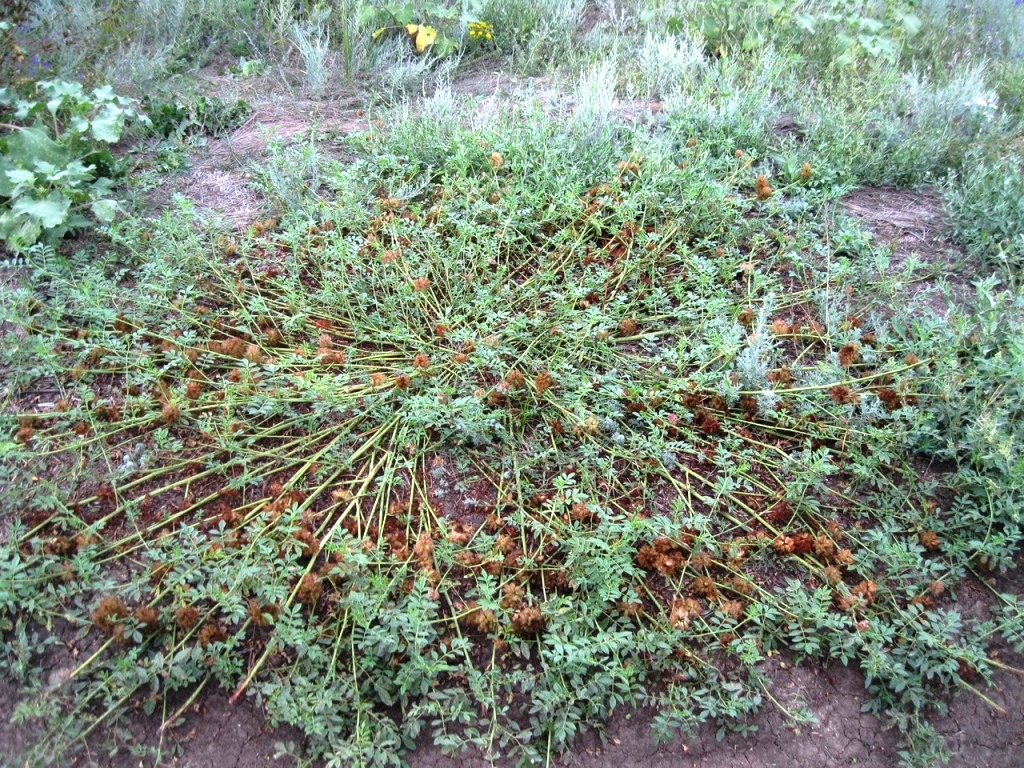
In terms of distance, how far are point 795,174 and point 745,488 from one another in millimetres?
1975

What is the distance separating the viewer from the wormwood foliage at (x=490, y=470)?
6.54 ft

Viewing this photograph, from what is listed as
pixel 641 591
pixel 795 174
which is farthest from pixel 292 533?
→ pixel 795 174

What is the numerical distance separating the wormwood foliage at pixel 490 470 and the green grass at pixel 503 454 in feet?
0.05

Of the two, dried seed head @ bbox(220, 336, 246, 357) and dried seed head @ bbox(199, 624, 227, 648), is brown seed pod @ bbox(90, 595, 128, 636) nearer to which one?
dried seed head @ bbox(199, 624, 227, 648)

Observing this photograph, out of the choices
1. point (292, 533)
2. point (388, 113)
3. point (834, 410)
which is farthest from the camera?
point (388, 113)

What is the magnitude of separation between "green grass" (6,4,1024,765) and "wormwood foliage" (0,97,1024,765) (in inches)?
0.6

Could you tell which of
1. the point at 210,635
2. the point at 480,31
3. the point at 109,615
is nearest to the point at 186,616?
the point at 210,635

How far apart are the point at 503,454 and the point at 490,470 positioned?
0.23 ft

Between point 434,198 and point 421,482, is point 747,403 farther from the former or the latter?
point 434,198

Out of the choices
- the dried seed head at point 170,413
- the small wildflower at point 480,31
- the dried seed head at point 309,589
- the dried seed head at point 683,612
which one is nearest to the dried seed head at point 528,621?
the dried seed head at point 683,612

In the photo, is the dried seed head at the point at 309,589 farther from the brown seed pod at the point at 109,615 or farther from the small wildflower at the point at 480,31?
the small wildflower at the point at 480,31

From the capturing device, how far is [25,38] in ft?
15.4

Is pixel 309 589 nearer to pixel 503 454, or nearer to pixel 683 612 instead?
pixel 503 454

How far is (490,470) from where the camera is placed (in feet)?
8.25
